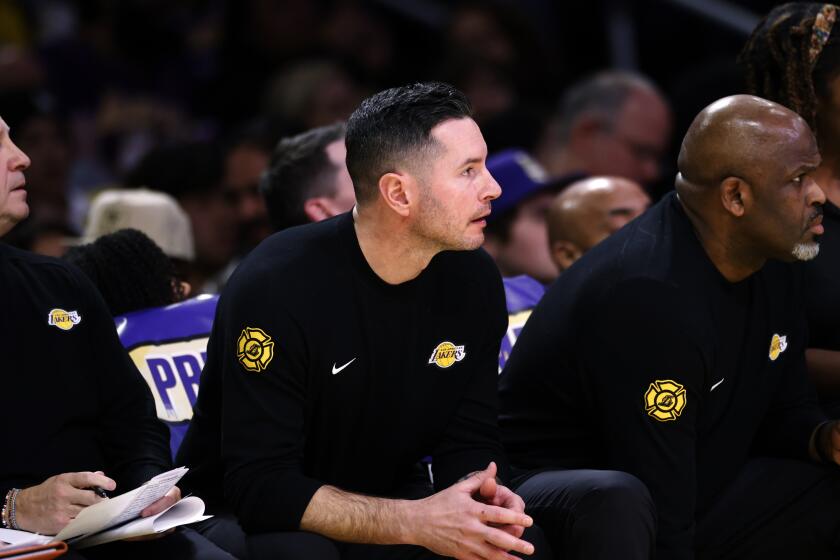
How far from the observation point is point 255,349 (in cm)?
307

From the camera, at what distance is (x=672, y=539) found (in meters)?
3.22

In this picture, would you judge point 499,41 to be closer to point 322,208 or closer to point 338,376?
point 322,208

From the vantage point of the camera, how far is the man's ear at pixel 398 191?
3178mm

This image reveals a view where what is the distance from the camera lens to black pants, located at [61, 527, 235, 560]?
119 inches

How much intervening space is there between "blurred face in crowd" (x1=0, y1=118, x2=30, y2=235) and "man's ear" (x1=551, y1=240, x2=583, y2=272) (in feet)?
6.30

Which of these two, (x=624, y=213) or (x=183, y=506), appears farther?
(x=624, y=213)

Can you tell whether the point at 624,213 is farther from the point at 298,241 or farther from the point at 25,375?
the point at 25,375

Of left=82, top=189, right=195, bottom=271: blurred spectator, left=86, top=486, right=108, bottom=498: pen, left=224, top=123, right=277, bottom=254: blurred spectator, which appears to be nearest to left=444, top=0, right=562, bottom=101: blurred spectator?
left=224, top=123, right=277, bottom=254: blurred spectator

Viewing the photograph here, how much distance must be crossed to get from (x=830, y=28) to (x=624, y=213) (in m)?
0.93

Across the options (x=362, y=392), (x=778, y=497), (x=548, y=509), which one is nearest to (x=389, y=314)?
(x=362, y=392)

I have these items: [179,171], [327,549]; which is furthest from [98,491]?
[179,171]

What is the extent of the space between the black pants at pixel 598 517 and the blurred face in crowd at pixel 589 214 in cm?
147

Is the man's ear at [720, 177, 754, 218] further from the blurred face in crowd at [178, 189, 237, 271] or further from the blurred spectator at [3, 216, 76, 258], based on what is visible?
the blurred face in crowd at [178, 189, 237, 271]

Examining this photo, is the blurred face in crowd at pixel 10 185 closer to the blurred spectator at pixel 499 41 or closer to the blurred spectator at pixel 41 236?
the blurred spectator at pixel 41 236
